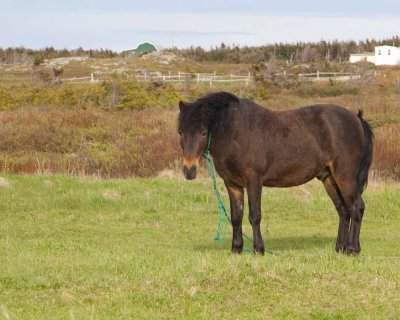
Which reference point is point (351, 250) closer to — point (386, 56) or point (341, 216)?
point (341, 216)

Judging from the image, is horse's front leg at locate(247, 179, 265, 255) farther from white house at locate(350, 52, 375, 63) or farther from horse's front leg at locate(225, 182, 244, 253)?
white house at locate(350, 52, 375, 63)

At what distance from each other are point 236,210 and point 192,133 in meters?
1.58

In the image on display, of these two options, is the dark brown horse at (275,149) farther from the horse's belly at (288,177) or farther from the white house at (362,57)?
the white house at (362,57)

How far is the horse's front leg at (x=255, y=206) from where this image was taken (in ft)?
36.3

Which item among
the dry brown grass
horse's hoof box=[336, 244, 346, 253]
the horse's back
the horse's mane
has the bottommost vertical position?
the dry brown grass

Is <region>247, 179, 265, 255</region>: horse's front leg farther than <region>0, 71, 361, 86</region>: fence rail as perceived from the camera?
No

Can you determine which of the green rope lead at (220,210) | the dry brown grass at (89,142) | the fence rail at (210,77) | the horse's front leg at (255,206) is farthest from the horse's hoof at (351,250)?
the fence rail at (210,77)

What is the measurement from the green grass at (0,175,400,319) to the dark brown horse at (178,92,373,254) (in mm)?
787

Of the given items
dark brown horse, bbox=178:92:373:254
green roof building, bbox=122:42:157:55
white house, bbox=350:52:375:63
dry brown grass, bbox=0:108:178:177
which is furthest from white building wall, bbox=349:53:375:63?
dark brown horse, bbox=178:92:373:254

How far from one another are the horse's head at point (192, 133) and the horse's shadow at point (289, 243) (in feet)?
9.43

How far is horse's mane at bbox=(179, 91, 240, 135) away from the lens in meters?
10.6

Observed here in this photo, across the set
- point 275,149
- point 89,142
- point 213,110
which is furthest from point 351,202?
point 89,142

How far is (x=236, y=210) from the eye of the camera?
11.4 metres

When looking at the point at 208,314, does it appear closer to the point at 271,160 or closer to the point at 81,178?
the point at 271,160
